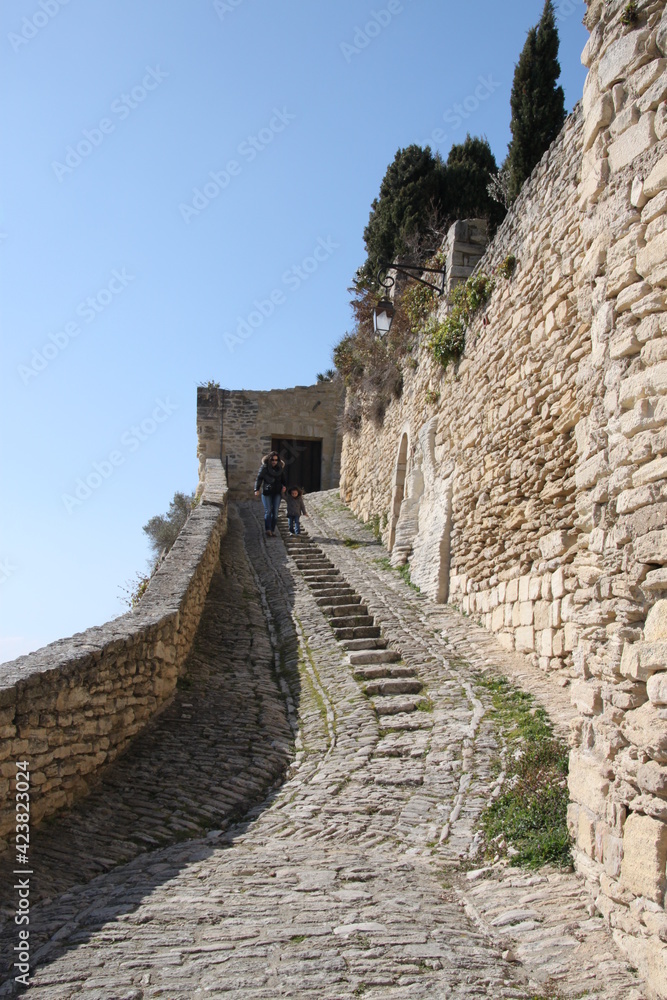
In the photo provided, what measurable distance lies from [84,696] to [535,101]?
10139mm

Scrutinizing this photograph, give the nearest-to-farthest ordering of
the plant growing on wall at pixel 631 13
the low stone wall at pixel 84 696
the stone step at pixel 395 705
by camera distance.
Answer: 1. the plant growing on wall at pixel 631 13
2. the low stone wall at pixel 84 696
3. the stone step at pixel 395 705

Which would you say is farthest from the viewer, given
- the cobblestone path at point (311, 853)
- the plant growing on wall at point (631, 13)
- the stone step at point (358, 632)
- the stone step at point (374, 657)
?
the stone step at point (358, 632)

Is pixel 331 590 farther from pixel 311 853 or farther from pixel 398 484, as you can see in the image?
pixel 311 853

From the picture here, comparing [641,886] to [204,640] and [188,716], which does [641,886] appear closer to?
[188,716]

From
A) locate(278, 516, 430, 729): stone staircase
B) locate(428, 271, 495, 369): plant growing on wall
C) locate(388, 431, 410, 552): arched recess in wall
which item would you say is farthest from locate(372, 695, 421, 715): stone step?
locate(388, 431, 410, 552): arched recess in wall

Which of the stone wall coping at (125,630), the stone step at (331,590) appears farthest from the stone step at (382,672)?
the stone step at (331,590)

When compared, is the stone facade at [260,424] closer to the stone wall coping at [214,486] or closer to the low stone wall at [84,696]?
the stone wall coping at [214,486]

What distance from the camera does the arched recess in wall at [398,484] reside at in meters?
12.9

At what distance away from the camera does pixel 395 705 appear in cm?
683

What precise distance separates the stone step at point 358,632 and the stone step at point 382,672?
119 centimetres

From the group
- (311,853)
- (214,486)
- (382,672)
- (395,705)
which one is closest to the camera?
(311,853)

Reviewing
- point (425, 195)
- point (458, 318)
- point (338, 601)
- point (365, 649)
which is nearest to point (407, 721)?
point (365, 649)

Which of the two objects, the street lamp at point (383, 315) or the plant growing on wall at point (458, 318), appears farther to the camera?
the street lamp at point (383, 315)

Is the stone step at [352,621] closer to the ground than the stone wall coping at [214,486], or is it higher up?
closer to the ground
